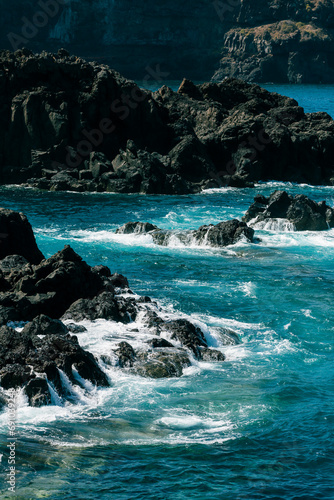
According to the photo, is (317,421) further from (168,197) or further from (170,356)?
(168,197)

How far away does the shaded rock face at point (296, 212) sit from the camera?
5662 cm

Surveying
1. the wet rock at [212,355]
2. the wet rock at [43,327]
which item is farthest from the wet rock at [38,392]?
the wet rock at [212,355]

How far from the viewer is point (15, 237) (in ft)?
131

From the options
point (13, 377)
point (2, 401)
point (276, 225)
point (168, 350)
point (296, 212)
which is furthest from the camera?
point (296, 212)

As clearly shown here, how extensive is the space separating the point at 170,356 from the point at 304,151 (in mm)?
56539

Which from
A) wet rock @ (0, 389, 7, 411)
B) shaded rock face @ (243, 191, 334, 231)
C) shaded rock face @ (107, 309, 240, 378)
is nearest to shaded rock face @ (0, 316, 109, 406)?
wet rock @ (0, 389, 7, 411)

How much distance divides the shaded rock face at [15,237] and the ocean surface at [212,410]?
6.01 metres

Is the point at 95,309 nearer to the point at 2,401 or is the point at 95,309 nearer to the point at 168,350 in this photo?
the point at 168,350

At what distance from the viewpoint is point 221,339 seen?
32750 mm

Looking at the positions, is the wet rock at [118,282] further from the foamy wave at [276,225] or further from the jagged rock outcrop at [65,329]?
the foamy wave at [276,225]

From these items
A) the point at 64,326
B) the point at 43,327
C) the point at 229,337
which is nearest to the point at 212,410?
the point at 229,337

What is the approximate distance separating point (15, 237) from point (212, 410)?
1853 cm

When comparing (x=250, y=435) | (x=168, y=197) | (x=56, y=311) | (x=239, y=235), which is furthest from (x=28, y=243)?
(x=168, y=197)

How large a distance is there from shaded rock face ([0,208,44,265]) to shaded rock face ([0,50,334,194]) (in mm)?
31894
